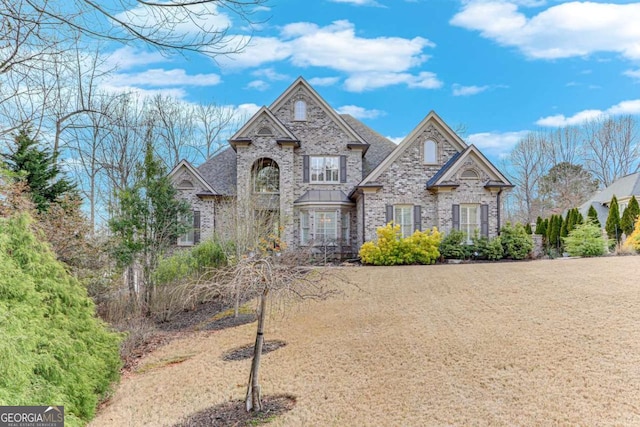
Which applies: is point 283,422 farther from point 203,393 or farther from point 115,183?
point 115,183

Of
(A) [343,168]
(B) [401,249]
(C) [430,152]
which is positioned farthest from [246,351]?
(C) [430,152]

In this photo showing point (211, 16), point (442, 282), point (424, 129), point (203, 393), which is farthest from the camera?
point (424, 129)

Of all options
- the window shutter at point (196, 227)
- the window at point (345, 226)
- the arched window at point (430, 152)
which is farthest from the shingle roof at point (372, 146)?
the window shutter at point (196, 227)

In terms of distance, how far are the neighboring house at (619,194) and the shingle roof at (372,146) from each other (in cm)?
1595

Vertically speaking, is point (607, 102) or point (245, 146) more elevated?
point (607, 102)

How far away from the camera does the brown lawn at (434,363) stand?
4586 mm

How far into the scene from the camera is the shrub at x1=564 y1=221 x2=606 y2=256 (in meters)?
16.3

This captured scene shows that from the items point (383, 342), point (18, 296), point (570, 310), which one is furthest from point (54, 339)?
point (570, 310)

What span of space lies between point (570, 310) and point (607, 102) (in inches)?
1164

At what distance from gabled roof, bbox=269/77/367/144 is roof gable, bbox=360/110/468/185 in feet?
7.81

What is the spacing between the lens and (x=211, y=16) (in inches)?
151

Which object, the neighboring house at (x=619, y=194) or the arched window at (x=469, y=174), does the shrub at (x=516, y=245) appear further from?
the neighboring house at (x=619, y=194)

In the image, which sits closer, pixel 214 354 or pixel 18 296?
pixel 18 296

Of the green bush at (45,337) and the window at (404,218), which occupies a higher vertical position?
the window at (404,218)
